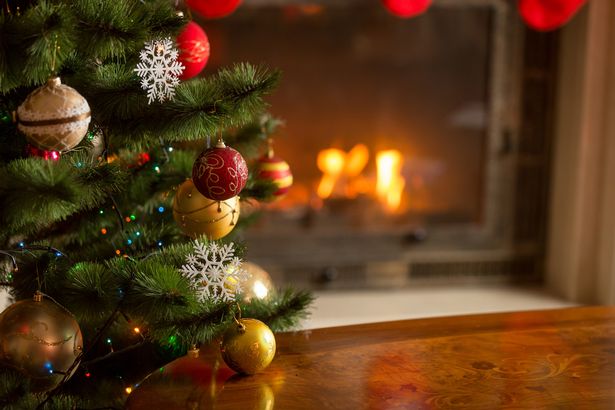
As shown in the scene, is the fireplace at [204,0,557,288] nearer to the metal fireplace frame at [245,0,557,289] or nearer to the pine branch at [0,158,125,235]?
the metal fireplace frame at [245,0,557,289]

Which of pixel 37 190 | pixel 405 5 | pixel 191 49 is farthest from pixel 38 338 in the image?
pixel 405 5

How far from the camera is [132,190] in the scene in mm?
1401

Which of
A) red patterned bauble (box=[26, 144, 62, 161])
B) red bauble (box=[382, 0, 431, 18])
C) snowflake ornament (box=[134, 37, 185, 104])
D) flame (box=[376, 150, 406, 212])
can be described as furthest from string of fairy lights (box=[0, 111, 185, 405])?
flame (box=[376, 150, 406, 212])

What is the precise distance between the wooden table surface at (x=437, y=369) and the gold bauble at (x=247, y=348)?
0.07ft

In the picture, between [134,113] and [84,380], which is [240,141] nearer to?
[134,113]

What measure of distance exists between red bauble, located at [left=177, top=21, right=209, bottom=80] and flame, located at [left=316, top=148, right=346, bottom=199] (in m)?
1.53

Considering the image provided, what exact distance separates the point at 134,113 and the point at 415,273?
2.02 m

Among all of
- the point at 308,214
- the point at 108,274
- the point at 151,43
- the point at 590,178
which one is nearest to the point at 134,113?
the point at 151,43

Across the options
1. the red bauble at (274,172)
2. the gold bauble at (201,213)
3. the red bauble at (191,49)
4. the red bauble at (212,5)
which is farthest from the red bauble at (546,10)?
the gold bauble at (201,213)

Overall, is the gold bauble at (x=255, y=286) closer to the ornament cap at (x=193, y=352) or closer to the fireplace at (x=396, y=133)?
the ornament cap at (x=193, y=352)

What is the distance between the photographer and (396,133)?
2922 millimetres

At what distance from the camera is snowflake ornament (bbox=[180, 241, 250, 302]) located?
1.14 metres

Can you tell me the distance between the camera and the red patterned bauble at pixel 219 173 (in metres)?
1.15

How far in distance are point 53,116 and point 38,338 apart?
0.31 meters
